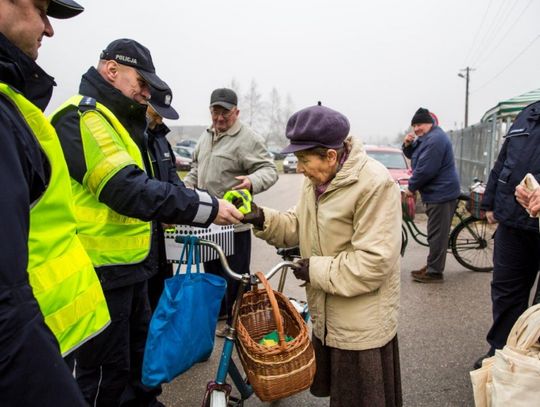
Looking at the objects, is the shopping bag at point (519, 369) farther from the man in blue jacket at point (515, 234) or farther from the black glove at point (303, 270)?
the man in blue jacket at point (515, 234)

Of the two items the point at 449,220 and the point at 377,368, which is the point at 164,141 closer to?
the point at 377,368

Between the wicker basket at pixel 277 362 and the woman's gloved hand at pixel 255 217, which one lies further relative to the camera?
the woman's gloved hand at pixel 255 217

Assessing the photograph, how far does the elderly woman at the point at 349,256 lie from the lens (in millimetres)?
1970

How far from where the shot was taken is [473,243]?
575cm

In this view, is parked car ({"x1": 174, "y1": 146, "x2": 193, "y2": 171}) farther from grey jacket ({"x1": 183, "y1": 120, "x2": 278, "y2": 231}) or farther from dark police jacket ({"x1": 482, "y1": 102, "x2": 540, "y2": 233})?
dark police jacket ({"x1": 482, "y1": 102, "x2": 540, "y2": 233})

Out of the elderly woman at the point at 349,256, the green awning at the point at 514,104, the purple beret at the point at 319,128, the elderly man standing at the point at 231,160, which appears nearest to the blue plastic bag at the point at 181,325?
the elderly woman at the point at 349,256

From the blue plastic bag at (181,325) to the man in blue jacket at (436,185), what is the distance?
3789 millimetres

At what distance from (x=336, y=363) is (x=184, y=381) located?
152 centimetres

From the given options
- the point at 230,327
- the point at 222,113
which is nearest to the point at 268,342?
the point at 230,327

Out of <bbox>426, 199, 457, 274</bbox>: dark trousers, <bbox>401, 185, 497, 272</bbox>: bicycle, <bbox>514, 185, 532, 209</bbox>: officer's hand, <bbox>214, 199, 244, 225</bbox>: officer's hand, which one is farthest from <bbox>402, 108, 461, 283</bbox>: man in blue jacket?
<bbox>214, 199, 244, 225</bbox>: officer's hand

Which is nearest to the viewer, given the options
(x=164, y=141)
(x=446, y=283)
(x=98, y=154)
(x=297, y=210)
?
(x=98, y=154)

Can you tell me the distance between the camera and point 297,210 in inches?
97.6

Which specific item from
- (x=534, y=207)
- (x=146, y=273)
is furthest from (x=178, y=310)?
(x=534, y=207)

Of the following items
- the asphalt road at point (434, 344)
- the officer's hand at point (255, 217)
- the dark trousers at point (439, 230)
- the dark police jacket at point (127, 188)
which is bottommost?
the asphalt road at point (434, 344)
